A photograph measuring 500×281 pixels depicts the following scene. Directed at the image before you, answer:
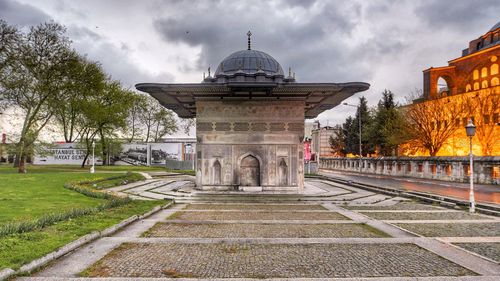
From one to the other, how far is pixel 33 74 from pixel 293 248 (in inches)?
1335

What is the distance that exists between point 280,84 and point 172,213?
9816mm

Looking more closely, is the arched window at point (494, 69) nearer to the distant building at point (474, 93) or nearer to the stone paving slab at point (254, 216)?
the distant building at point (474, 93)

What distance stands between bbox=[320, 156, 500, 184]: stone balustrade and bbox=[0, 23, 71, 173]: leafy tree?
38847 millimetres

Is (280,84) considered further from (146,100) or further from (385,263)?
(146,100)

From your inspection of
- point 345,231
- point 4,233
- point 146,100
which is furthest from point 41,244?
point 146,100

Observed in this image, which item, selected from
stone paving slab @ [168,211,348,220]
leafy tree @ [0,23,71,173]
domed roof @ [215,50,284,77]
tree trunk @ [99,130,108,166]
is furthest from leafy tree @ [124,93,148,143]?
stone paving slab @ [168,211,348,220]

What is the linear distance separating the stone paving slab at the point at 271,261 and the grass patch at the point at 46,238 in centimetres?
124

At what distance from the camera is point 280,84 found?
19.5 meters

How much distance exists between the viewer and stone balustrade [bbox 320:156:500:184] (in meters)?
26.9

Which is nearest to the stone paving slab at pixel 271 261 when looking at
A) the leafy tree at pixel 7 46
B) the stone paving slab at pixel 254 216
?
the stone paving slab at pixel 254 216

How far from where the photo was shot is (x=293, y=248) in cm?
827

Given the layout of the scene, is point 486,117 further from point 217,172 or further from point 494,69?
point 217,172

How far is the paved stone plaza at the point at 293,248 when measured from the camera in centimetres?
642

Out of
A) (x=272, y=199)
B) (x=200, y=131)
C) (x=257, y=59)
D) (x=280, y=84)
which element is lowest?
(x=272, y=199)
